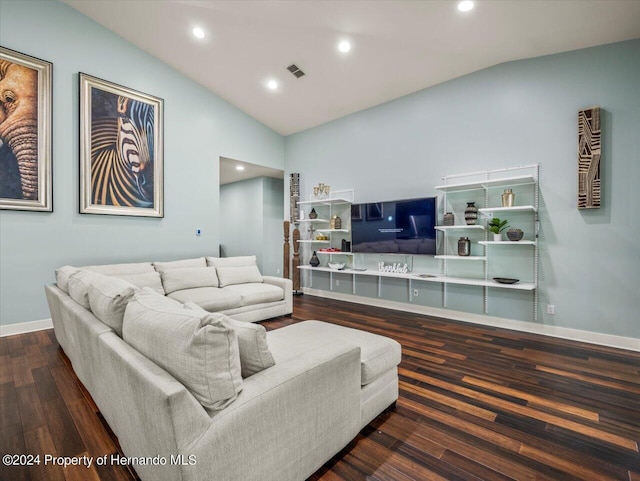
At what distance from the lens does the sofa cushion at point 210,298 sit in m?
3.59

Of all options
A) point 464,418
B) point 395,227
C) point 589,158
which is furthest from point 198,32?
point 464,418

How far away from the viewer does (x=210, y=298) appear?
3672 mm

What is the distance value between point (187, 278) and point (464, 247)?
377cm

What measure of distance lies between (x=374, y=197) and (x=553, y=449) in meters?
4.00

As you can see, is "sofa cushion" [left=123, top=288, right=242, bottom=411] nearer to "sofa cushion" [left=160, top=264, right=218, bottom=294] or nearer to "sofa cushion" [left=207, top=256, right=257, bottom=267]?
"sofa cushion" [left=160, top=264, right=218, bottom=294]

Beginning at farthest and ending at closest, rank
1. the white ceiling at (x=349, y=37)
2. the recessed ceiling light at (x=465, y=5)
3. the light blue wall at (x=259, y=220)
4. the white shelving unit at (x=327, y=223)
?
the light blue wall at (x=259, y=220) < the white shelving unit at (x=327, y=223) < the white ceiling at (x=349, y=37) < the recessed ceiling light at (x=465, y=5)

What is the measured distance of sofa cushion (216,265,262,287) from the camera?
437cm

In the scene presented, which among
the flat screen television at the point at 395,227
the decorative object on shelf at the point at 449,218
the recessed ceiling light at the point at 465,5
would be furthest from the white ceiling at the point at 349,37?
the decorative object on shelf at the point at 449,218

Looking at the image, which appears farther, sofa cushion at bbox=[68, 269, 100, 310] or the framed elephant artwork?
the framed elephant artwork

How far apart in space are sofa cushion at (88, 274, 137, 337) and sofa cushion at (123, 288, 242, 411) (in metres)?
0.50

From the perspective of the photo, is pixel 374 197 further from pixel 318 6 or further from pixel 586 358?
pixel 586 358

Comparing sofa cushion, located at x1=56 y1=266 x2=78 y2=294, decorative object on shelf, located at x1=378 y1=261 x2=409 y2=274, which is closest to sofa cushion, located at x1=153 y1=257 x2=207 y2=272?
sofa cushion, located at x1=56 y1=266 x2=78 y2=294

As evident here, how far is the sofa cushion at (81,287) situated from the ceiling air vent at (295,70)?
3.81 meters

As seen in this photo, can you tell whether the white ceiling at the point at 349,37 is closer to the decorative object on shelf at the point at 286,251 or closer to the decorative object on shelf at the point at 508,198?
the decorative object on shelf at the point at 508,198
